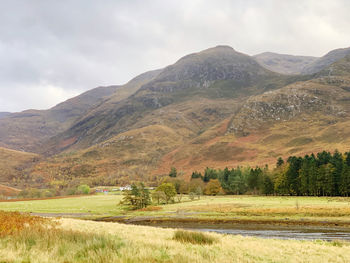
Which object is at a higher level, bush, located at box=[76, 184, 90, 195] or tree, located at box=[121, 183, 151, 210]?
tree, located at box=[121, 183, 151, 210]

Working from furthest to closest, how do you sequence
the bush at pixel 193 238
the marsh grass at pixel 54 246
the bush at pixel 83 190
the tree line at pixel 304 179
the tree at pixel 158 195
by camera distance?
the bush at pixel 83 190, the tree at pixel 158 195, the tree line at pixel 304 179, the bush at pixel 193 238, the marsh grass at pixel 54 246

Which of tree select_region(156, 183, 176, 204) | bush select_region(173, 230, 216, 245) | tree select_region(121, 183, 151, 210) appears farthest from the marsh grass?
tree select_region(156, 183, 176, 204)

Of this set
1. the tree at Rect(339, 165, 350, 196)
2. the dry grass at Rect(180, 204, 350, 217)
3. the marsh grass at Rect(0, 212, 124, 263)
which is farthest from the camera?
the tree at Rect(339, 165, 350, 196)

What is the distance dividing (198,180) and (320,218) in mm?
91743

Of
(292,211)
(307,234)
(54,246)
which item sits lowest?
(292,211)

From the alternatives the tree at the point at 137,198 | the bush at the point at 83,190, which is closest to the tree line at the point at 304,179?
the tree at the point at 137,198

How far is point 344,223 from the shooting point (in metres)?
47.5

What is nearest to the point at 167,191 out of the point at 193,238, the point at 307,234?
the point at 307,234

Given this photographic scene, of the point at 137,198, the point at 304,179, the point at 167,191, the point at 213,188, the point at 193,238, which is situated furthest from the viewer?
the point at 213,188

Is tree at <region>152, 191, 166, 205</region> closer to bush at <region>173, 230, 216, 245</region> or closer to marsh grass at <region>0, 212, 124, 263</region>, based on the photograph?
bush at <region>173, 230, 216, 245</region>

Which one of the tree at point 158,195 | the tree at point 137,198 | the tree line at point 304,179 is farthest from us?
the tree at point 158,195

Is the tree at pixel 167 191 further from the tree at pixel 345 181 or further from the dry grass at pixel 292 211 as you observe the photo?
the tree at pixel 345 181

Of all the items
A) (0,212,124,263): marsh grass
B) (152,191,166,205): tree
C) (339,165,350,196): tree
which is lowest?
(152,191,166,205): tree

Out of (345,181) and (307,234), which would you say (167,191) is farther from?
(307,234)
